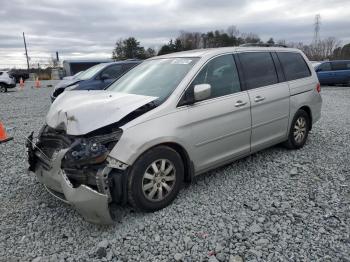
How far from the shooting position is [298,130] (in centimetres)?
540

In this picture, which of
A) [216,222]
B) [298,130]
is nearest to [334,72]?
[298,130]

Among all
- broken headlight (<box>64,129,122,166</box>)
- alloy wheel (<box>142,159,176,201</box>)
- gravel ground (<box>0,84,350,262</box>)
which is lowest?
gravel ground (<box>0,84,350,262</box>)

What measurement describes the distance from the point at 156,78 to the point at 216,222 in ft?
6.48

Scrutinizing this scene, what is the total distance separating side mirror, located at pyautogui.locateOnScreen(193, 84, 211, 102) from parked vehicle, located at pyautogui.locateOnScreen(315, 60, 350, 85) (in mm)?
16882

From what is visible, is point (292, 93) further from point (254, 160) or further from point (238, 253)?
point (238, 253)

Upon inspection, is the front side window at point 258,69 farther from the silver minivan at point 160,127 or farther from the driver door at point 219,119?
the driver door at point 219,119

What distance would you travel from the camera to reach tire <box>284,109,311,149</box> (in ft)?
17.3

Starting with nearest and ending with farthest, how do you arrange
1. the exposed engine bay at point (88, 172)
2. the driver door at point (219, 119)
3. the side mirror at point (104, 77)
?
the exposed engine bay at point (88, 172)
the driver door at point (219, 119)
the side mirror at point (104, 77)

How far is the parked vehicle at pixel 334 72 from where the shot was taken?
18.3 metres

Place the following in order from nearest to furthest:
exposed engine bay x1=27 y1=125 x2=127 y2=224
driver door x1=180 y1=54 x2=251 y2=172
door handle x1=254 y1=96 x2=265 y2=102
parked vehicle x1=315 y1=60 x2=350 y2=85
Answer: exposed engine bay x1=27 y1=125 x2=127 y2=224 → driver door x1=180 y1=54 x2=251 y2=172 → door handle x1=254 y1=96 x2=265 y2=102 → parked vehicle x1=315 y1=60 x2=350 y2=85

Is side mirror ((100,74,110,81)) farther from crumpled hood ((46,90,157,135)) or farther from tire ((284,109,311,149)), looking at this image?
tire ((284,109,311,149))

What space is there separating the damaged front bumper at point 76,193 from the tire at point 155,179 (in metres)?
0.29

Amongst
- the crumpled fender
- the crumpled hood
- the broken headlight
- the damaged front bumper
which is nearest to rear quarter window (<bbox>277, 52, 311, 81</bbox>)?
the crumpled hood

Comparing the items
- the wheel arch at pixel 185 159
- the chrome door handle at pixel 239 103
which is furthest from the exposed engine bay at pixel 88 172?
the chrome door handle at pixel 239 103
